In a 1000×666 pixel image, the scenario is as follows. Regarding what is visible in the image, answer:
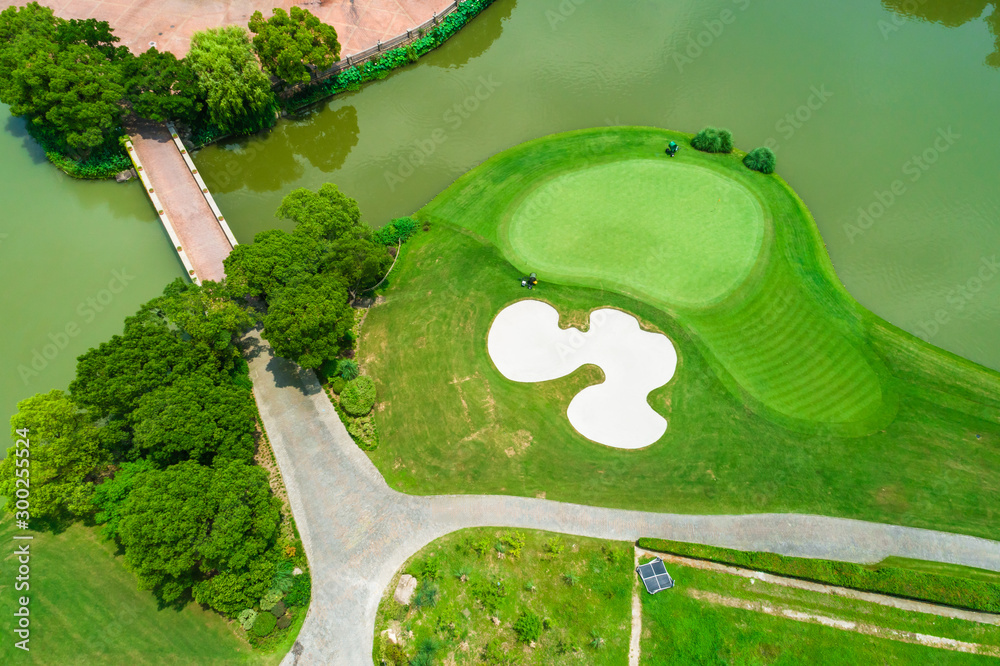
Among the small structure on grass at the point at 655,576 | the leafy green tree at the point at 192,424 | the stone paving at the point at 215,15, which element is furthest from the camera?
the stone paving at the point at 215,15

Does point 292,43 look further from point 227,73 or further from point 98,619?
point 98,619

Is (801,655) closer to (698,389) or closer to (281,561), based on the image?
(698,389)

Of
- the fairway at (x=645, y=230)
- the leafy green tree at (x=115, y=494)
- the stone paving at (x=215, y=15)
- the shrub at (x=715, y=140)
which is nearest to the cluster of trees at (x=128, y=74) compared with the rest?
the stone paving at (x=215, y=15)

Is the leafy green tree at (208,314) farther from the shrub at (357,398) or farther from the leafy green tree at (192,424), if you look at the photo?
the shrub at (357,398)

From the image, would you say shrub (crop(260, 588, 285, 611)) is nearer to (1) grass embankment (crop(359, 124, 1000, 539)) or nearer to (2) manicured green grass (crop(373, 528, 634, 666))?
(2) manicured green grass (crop(373, 528, 634, 666))

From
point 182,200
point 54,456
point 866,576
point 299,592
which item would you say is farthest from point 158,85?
point 866,576

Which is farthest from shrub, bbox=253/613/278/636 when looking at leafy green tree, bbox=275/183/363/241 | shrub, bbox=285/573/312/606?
leafy green tree, bbox=275/183/363/241
